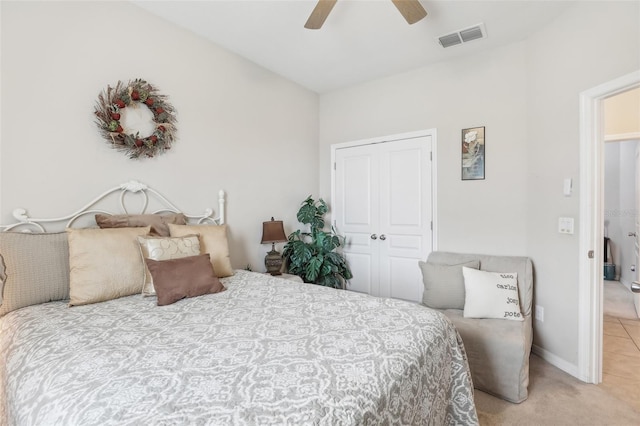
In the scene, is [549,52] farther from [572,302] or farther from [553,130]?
[572,302]

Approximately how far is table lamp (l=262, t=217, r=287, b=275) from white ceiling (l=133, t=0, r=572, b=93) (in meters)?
1.72

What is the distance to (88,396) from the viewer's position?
787mm

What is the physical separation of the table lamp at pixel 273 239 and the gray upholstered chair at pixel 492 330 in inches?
55.9

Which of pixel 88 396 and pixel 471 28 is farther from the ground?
pixel 471 28

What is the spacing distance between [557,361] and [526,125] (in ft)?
6.61

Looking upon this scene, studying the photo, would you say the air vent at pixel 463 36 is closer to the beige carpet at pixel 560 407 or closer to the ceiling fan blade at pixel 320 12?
the ceiling fan blade at pixel 320 12

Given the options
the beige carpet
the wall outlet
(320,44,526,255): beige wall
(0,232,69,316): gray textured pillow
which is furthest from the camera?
(320,44,526,255): beige wall

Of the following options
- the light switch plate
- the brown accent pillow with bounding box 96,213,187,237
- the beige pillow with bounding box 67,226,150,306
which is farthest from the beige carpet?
the brown accent pillow with bounding box 96,213,187,237

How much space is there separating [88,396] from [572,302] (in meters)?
2.93

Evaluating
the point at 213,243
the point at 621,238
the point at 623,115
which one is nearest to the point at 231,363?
the point at 213,243

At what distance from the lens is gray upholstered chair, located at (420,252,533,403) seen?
1.92 metres

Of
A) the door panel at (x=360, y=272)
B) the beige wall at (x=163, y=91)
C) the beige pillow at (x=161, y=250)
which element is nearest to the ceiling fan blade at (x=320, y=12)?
the beige wall at (x=163, y=91)

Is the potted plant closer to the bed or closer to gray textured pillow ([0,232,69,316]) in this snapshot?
the bed

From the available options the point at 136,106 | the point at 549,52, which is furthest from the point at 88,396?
the point at 549,52
